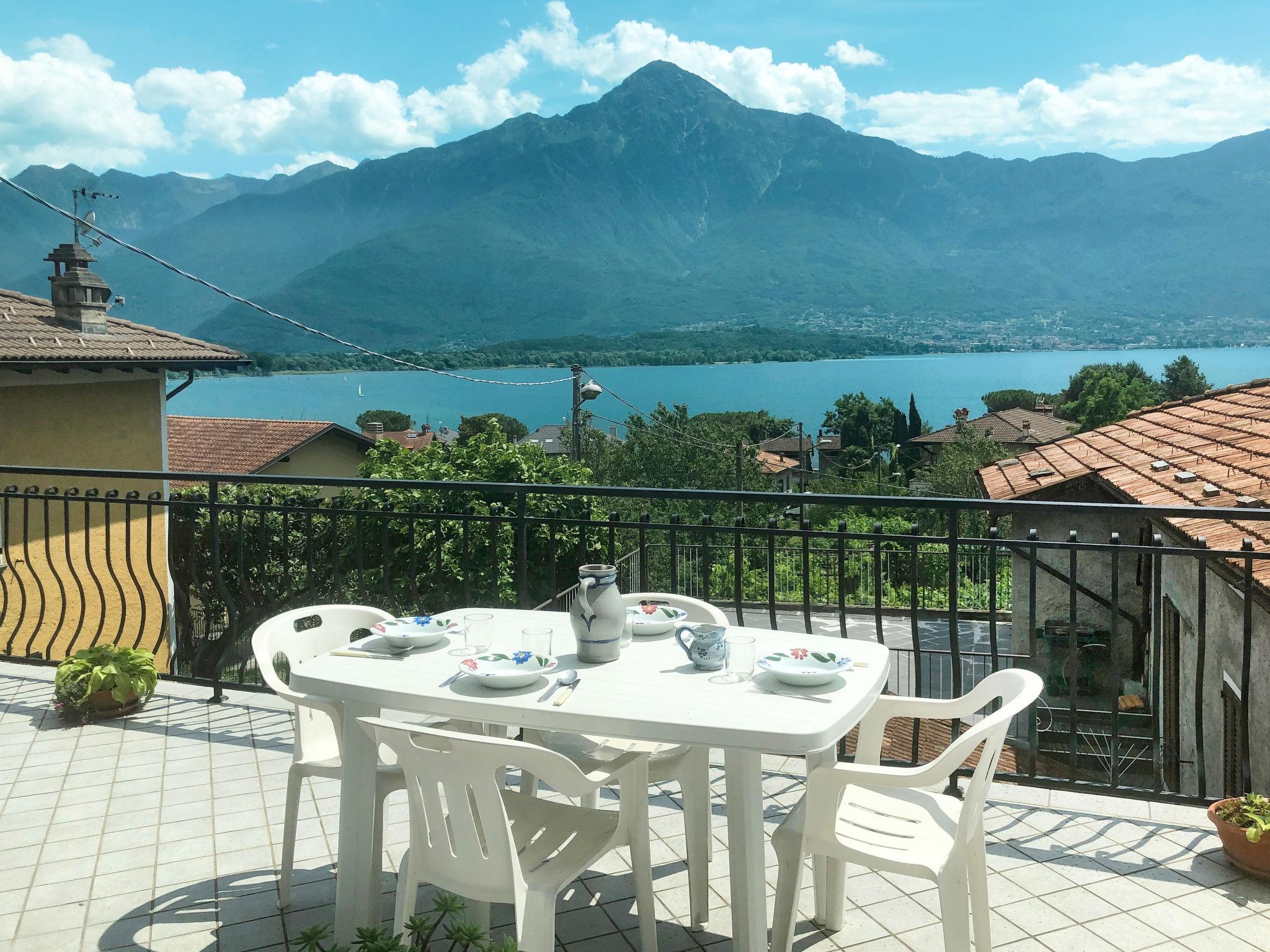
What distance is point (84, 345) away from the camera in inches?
459

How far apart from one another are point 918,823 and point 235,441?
29.6 meters

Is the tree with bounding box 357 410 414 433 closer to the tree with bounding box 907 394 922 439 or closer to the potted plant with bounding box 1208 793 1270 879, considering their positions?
the tree with bounding box 907 394 922 439

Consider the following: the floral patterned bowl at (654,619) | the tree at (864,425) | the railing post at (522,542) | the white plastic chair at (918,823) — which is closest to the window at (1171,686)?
the railing post at (522,542)

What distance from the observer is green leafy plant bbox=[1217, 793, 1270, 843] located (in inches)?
107

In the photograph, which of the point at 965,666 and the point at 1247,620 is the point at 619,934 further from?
the point at 965,666

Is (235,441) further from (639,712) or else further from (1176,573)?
(639,712)

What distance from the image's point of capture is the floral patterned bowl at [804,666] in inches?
90.1

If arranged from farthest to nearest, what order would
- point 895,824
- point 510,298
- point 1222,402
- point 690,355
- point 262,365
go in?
point 510,298, point 690,355, point 262,365, point 1222,402, point 895,824

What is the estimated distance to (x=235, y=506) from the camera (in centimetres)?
434

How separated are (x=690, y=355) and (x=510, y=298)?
98737 millimetres

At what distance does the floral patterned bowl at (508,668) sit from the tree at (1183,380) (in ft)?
232

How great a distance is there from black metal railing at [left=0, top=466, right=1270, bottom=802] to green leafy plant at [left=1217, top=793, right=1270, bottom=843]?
182mm

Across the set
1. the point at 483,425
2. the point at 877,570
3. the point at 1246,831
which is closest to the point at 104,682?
the point at 877,570

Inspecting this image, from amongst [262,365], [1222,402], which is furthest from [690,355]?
[1222,402]
